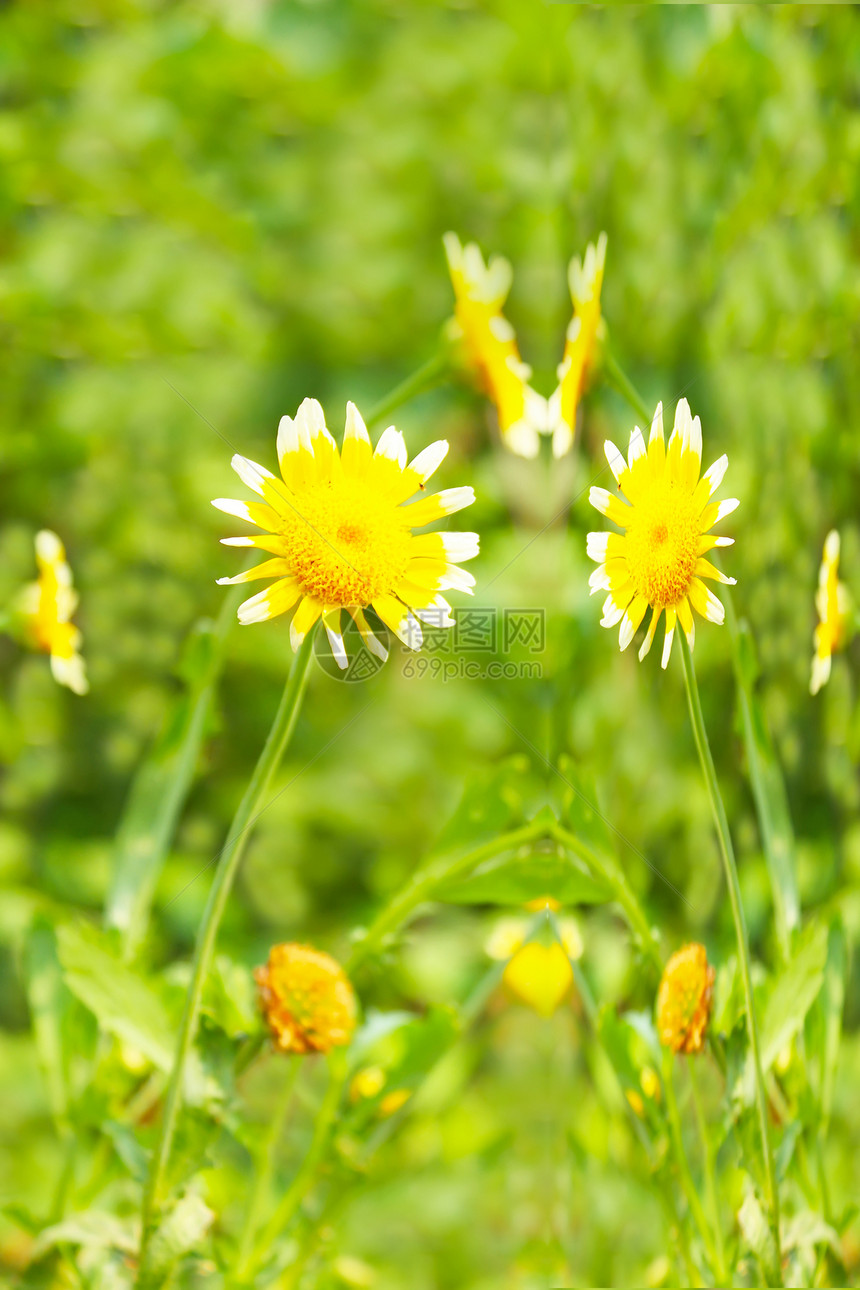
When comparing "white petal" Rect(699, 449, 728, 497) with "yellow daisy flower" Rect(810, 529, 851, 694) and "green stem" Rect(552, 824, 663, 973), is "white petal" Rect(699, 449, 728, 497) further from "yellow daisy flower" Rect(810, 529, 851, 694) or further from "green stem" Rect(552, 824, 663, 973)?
"green stem" Rect(552, 824, 663, 973)

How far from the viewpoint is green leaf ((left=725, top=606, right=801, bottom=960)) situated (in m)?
0.64

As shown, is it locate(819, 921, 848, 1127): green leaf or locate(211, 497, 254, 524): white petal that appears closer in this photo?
locate(211, 497, 254, 524): white petal

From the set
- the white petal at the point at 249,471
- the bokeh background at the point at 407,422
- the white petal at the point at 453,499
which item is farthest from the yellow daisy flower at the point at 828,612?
the white petal at the point at 249,471

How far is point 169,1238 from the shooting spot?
59 cm

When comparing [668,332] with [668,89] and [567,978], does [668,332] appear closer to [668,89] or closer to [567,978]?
[668,89]

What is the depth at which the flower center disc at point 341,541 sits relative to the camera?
570 mm

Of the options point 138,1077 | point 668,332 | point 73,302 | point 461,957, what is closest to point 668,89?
point 668,332

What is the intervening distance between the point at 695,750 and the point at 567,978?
14 centimetres

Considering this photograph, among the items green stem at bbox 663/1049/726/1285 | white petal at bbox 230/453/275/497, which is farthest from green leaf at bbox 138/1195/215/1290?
white petal at bbox 230/453/275/497

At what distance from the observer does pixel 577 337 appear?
622 millimetres

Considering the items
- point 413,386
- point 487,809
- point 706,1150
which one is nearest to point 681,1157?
point 706,1150

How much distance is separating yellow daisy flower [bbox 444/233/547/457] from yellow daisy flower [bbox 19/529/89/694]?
22cm

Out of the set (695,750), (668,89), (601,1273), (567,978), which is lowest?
(601,1273)

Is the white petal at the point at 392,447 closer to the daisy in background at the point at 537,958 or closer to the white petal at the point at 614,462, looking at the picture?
the white petal at the point at 614,462
